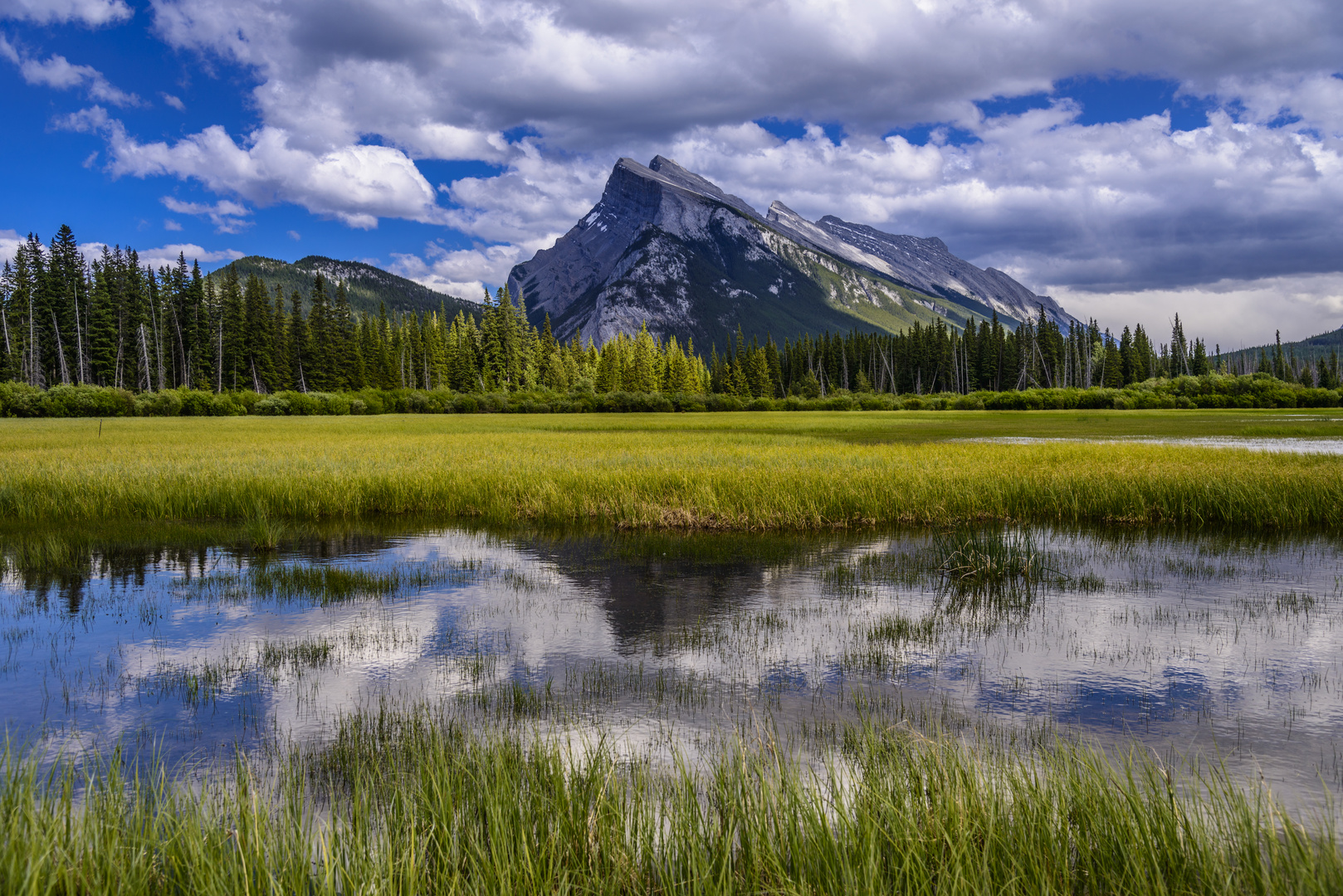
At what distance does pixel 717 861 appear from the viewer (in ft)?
12.0

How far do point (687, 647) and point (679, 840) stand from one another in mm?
4610

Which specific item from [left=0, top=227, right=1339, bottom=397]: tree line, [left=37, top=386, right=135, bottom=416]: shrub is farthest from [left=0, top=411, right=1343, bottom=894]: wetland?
[left=0, top=227, right=1339, bottom=397]: tree line

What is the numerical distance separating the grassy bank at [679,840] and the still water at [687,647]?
4.61 ft

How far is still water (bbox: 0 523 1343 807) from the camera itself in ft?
20.0

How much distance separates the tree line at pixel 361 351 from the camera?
9606 centimetres

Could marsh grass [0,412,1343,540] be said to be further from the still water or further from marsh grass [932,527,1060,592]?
marsh grass [932,527,1060,592]

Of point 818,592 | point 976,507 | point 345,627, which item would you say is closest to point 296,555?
point 345,627

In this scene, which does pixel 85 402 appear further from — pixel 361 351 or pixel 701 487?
pixel 701 487

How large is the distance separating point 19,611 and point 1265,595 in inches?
691

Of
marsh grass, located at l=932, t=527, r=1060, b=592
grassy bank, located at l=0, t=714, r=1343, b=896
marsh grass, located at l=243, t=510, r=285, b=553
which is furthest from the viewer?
marsh grass, located at l=243, t=510, r=285, b=553

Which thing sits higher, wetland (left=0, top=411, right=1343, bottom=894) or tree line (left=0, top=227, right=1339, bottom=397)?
tree line (left=0, top=227, right=1339, bottom=397)

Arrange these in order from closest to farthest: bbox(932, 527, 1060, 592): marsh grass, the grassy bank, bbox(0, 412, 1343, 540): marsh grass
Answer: the grassy bank < bbox(932, 527, 1060, 592): marsh grass < bbox(0, 412, 1343, 540): marsh grass

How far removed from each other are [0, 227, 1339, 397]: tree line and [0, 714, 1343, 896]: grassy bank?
322 ft

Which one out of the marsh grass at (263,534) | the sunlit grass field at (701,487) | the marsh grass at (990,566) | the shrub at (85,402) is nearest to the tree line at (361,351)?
the shrub at (85,402)
